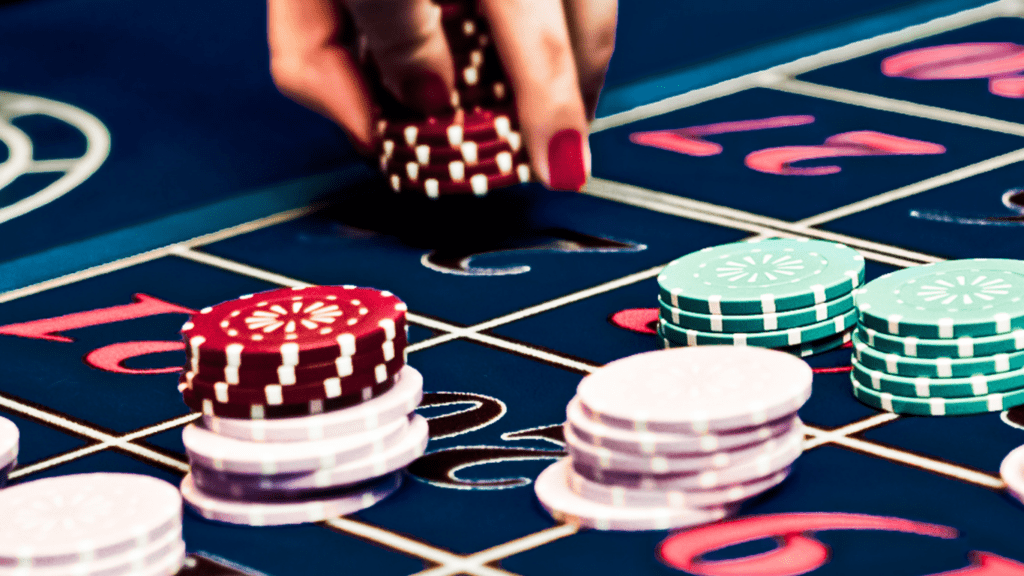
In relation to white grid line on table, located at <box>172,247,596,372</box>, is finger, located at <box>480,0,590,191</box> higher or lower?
higher

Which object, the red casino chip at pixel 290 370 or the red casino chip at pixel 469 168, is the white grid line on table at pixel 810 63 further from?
the red casino chip at pixel 290 370

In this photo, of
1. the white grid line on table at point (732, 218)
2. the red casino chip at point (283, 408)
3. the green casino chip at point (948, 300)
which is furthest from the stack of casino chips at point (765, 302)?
the red casino chip at point (283, 408)

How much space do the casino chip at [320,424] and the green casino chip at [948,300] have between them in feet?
3.50

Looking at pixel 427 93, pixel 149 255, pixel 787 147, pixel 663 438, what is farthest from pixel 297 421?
pixel 787 147

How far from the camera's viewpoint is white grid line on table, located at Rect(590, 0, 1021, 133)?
6754mm

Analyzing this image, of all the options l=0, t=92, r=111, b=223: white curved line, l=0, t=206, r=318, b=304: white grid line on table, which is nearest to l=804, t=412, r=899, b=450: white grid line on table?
l=0, t=206, r=318, b=304: white grid line on table

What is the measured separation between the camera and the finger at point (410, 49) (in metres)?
5.21

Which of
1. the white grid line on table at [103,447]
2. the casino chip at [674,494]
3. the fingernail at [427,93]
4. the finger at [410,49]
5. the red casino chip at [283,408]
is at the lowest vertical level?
the casino chip at [674,494]

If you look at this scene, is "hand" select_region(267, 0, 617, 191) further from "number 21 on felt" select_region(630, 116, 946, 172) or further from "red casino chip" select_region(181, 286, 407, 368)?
"red casino chip" select_region(181, 286, 407, 368)

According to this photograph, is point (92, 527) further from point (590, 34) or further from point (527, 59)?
point (590, 34)

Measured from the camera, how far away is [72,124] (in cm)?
712

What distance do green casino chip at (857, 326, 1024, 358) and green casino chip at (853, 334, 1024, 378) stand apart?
0.03 ft

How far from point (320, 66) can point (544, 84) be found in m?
0.82

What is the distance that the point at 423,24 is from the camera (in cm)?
523
